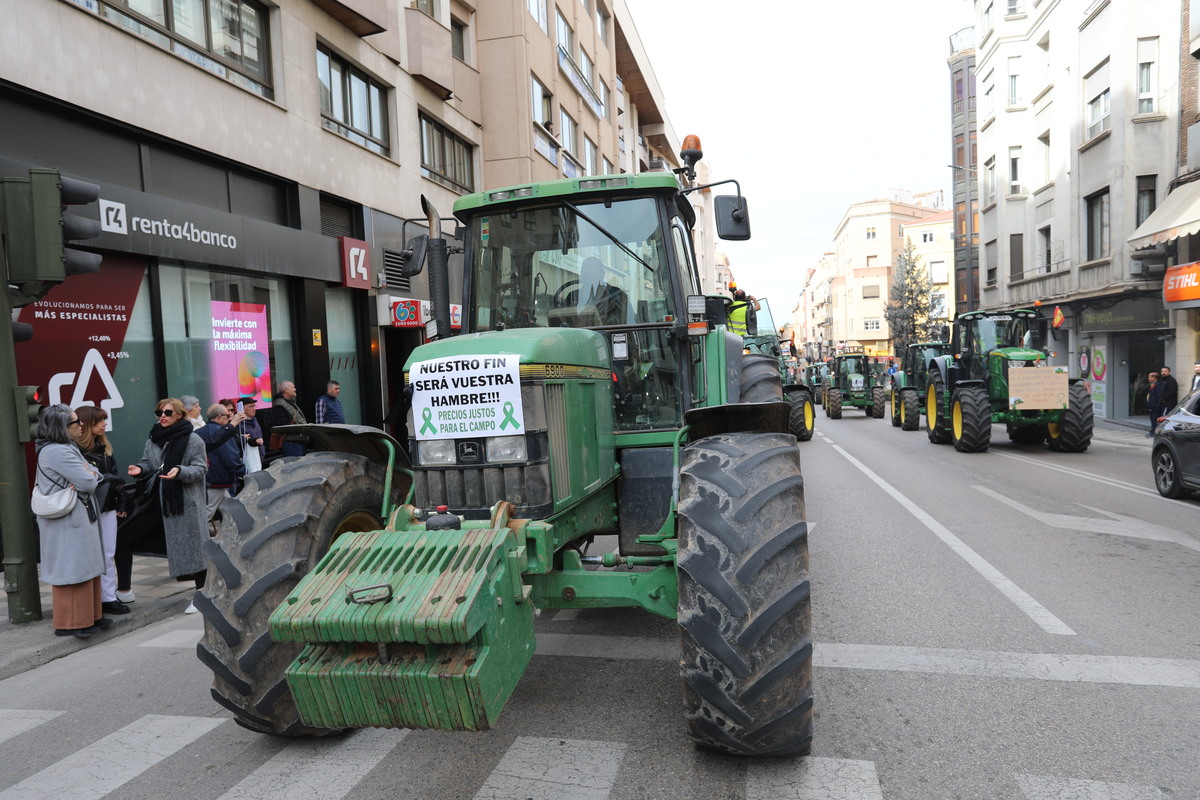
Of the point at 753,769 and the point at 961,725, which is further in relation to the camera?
the point at 961,725

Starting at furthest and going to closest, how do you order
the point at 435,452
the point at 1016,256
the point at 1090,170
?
the point at 1016,256 < the point at 1090,170 < the point at 435,452

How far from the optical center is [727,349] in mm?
5598

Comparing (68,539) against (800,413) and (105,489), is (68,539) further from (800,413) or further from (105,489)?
(800,413)

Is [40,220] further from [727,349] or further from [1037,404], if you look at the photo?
[1037,404]

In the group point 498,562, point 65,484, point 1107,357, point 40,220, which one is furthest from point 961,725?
point 1107,357

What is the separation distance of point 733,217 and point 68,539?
16.9 ft

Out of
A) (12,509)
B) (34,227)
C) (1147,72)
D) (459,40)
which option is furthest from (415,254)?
(1147,72)

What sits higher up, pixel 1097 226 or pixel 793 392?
pixel 1097 226

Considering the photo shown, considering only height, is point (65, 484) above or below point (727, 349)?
below

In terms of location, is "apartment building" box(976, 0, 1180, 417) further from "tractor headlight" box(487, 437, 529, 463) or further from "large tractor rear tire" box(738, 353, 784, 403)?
"tractor headlight" box(487, 437, 529, 463)

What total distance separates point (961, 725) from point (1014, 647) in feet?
4.23

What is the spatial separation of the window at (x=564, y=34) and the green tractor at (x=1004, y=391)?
597 inches

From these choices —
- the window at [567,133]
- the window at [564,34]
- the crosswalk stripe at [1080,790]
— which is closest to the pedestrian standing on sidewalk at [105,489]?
the crosswalk stripe at [1080,790]

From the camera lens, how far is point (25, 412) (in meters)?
6.11
